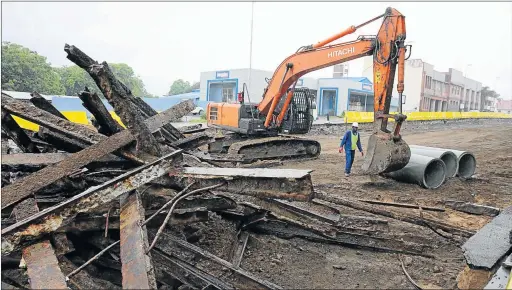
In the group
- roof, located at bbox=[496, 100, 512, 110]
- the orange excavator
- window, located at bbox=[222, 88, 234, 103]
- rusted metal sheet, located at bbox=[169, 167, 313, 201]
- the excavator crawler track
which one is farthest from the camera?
roof, located at bbox=[496, 100, 512, 110]

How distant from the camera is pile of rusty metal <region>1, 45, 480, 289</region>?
312cm

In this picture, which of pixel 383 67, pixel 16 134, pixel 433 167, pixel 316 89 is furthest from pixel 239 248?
pixel 316 89

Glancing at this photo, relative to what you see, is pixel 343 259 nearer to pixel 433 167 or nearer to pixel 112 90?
pixel 112 90

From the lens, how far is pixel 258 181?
3.62 m

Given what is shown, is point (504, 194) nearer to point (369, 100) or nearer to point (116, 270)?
point (116, 270)

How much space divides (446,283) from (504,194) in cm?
522

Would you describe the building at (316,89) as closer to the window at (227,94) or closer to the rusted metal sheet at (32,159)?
the window at (227,94)

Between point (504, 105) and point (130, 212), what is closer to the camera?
point (130, 212)

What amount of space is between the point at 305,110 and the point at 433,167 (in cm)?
464

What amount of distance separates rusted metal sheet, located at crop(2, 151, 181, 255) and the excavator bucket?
18.6 ft

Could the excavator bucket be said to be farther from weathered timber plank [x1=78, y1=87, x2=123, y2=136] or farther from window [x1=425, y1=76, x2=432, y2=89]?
window [x1=425, y1=76, x2=432, y2=89]

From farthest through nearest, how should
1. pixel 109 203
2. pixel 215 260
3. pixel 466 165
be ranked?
pixel 466 165 < pixel 215 260 < pixel 109 203

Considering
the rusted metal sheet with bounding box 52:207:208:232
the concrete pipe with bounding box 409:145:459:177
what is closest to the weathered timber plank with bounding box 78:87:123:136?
the rusted metal sheet with bounding box 52:207:208:232

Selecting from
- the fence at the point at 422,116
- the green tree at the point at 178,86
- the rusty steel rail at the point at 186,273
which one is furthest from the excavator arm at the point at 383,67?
the green tree at the point at 178,86
